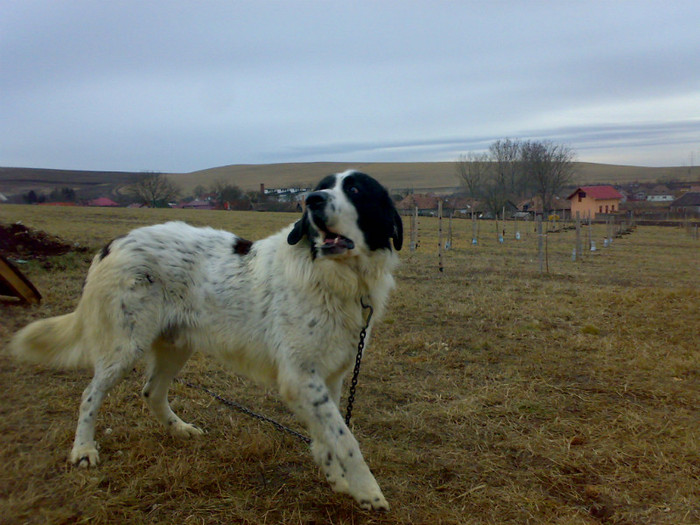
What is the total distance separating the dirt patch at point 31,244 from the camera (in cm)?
929

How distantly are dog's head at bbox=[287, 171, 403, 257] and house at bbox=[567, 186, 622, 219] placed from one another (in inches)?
2716

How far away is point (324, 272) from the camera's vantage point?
3162 mm

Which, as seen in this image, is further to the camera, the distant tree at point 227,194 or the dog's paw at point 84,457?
the distant tree at point 227,194

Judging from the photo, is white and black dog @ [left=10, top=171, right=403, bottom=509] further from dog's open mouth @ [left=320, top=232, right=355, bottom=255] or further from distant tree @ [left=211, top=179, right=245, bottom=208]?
distant tree @ [left=211, top=179, right=245, bottom=208]

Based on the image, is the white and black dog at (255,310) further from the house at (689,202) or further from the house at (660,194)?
the house at (660,194)

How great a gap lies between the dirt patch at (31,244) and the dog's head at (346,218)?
308 inches

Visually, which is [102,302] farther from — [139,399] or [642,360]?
[642,360]

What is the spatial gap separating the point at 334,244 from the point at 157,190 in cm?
1548

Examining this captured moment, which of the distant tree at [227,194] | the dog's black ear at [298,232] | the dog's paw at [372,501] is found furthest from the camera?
the distant tree at [227,194]

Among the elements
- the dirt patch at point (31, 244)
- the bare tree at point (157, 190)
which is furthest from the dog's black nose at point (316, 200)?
the bare tree at point (157, 190)

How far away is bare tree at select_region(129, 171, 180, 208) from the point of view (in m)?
14.1

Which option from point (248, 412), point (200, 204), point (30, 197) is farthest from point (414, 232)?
point (30, 197)

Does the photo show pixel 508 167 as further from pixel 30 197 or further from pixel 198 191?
pixel 30 197

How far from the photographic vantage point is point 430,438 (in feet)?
12.5
